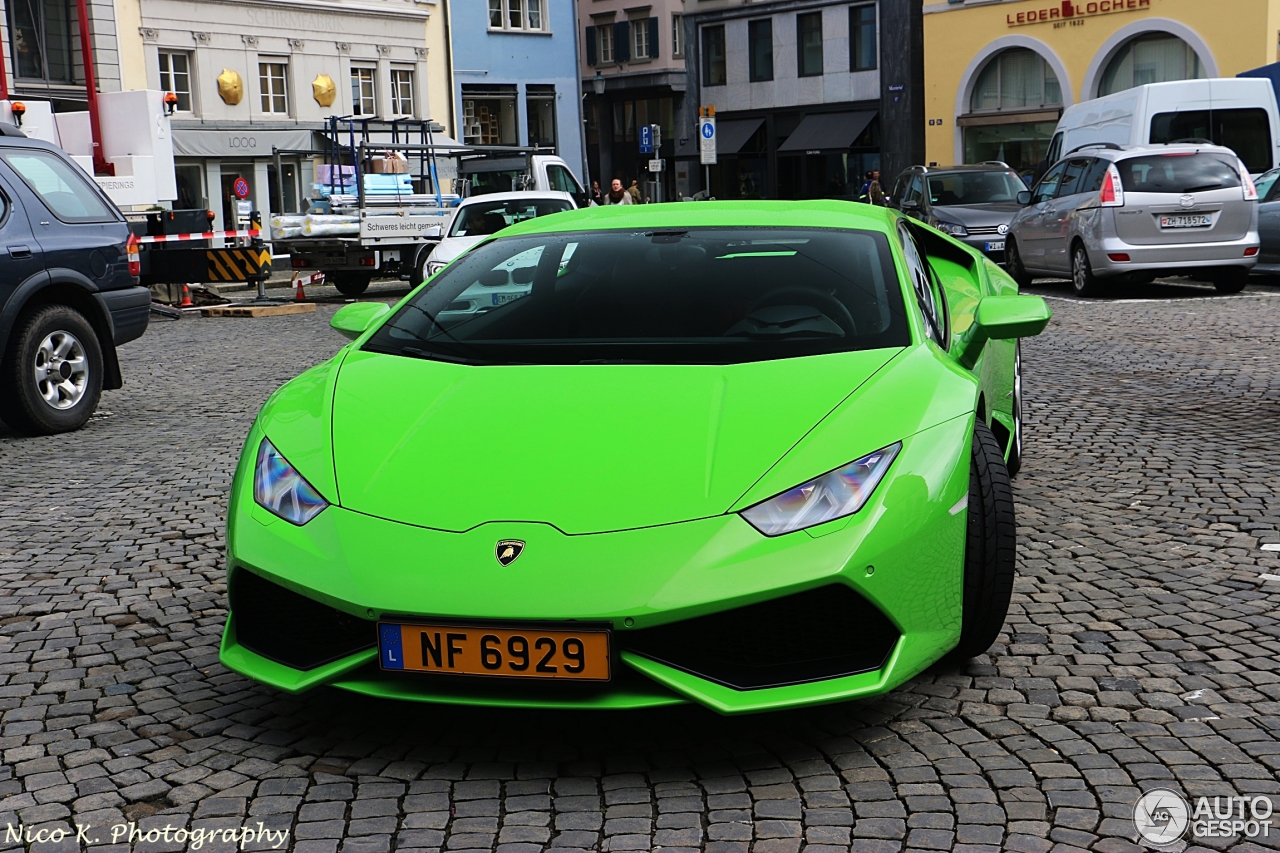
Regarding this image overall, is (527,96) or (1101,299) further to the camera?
(527,96)

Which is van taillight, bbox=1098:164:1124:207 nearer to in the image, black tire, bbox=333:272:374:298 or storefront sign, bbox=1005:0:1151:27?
black tire, bbox=333:272:374:298

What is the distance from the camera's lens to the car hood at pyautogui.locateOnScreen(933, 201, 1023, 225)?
71.8 feet

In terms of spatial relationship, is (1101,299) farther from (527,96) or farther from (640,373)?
(527,96)

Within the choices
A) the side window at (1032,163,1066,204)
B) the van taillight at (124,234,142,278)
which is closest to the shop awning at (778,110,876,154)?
the side window at (1032,163,1066,204)

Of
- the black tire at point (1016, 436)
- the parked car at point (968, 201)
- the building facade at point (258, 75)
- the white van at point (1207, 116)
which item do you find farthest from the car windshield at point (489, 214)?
the building facade at point (258, 75)

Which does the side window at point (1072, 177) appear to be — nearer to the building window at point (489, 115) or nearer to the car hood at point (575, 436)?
the car hood at point (575, 436)

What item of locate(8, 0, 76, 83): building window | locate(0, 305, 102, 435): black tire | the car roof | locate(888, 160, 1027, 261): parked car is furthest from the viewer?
locate(8, 0, 76, 83): building window

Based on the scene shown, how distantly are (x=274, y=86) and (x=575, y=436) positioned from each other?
36.8 metres

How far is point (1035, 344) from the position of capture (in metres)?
12.7

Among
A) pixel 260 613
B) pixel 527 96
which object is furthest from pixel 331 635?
pixel 527 96

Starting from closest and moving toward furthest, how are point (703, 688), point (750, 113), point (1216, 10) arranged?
point (703, 688) < point (1216, 10) < point (750, 113)

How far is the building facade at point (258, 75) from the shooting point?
116 ft

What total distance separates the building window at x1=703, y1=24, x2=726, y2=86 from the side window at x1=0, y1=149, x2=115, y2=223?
154 feet

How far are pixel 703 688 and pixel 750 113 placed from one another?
52718mm
